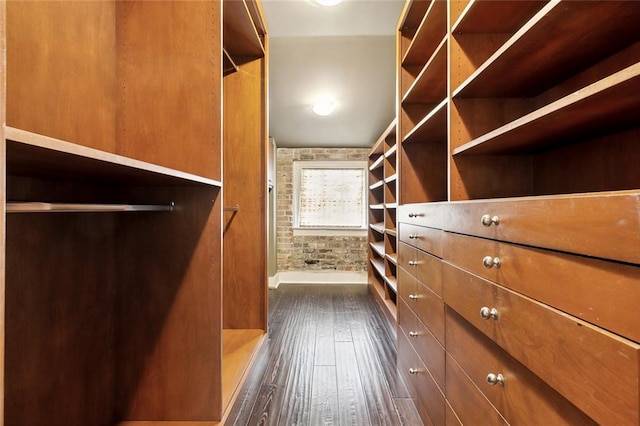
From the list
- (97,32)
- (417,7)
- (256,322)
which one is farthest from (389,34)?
(256,322)

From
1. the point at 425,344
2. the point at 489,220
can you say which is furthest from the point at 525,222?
the point at 425,344

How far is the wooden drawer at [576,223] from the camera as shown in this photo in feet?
1.77

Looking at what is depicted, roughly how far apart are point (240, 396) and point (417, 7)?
2.46 metres

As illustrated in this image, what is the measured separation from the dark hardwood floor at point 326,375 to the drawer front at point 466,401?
0.48 meters

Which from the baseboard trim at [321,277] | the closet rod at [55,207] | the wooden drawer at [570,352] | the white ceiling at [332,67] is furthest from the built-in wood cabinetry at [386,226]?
the closet rod at [55,207]

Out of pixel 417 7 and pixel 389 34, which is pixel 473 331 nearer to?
pixel 417 7

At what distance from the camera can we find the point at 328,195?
191 inches

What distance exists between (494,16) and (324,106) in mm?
2526

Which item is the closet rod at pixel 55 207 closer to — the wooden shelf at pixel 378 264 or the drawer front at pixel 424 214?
the drawer front at pixel 424 214

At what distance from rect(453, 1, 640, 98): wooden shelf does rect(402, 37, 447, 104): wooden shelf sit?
0.28 metres

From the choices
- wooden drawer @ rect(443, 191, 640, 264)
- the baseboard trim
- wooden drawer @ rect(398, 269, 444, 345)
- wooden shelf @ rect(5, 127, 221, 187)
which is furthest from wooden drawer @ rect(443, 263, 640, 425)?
the baseboard trim

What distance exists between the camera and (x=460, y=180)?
4.96ft

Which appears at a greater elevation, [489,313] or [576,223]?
[576,223]

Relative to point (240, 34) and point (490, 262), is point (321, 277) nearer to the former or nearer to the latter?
point (240, 34)
